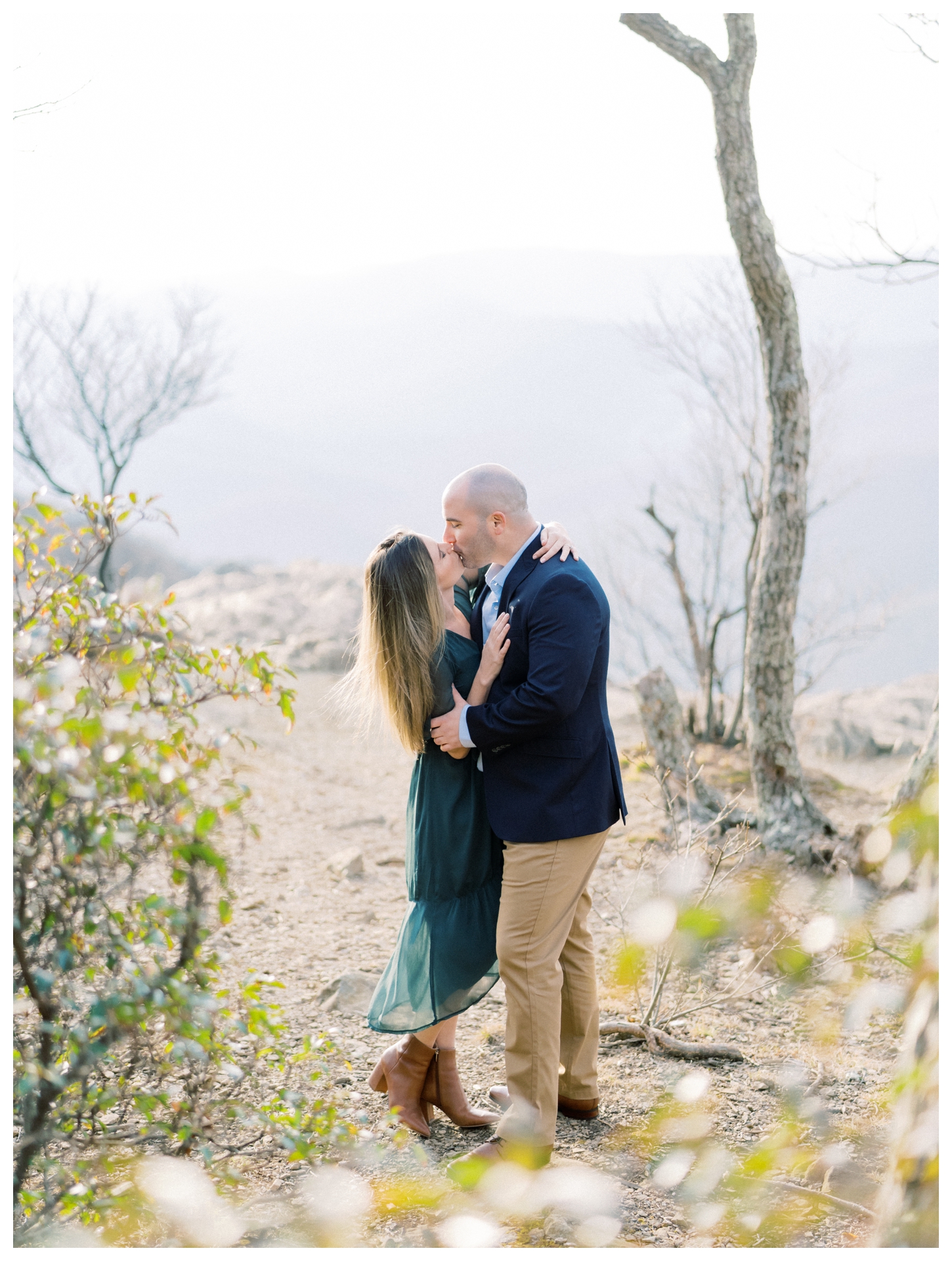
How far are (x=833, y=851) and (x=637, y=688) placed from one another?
1.60m

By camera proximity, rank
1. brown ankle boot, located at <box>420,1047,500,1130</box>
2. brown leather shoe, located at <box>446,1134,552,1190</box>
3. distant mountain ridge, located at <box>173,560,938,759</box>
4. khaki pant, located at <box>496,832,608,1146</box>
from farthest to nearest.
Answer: distant mountain ridge, located at <box>173,560,938,759</box>
brown ankle boot, located at <box>420,1047,500,1130</box>
khaki pant, located at <box>496,832,608,1146</box>
brown leather shoe, located at <box>446,1134,552,1190</box>

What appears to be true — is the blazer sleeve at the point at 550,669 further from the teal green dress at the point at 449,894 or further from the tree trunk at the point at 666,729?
the tree trunk at the point at 666,729

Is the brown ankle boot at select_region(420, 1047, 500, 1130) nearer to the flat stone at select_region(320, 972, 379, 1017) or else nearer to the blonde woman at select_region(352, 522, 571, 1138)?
the blonde woman at select_region(352, 522, 571, 1138)

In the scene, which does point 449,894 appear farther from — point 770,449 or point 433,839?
point 770,449

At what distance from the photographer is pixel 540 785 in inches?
96.5

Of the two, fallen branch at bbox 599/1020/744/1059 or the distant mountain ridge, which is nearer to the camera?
fallen branch at bbox 599/1020/744/1059

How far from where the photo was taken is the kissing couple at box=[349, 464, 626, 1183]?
2.41 metres

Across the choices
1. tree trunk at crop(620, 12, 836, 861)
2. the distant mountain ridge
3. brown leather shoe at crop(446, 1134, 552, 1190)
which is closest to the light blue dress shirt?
brown leather shoe at crop(446, 1134, 552, 1190)

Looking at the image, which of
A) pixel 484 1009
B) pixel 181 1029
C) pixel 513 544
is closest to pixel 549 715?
pixel 513 544

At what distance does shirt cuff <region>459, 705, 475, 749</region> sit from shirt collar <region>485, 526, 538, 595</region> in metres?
0.38

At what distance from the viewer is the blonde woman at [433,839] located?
2.48 meters

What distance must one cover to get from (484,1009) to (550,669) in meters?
1.93

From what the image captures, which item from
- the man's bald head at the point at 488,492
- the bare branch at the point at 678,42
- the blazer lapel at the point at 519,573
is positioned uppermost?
the bare branch at the point at 678,42

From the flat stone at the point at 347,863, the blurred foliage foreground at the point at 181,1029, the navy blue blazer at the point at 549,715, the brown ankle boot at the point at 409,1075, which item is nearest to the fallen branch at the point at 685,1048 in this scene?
the blurred foliage foreground at the point at 181,1029
